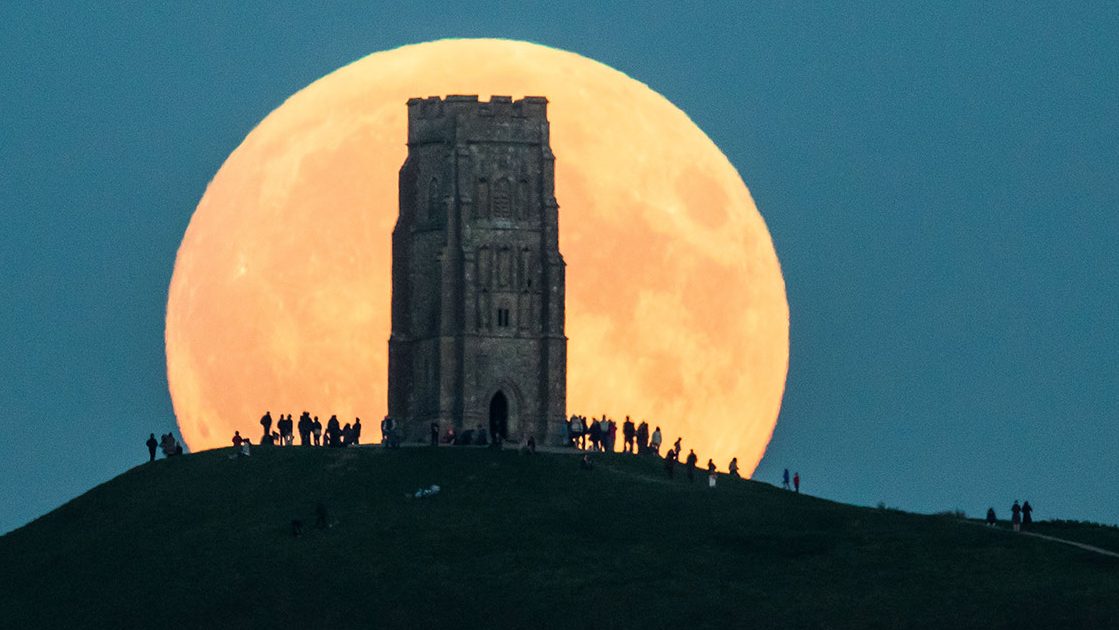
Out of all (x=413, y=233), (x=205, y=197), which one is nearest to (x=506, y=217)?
(x=413, y=233)

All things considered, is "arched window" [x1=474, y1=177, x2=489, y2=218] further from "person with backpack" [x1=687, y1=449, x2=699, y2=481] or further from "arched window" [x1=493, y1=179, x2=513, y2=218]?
"person with backpack" [x1=687, y1=449, x2=699, y2=481]

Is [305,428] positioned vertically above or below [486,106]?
below

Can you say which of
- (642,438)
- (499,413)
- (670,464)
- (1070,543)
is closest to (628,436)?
(642,438)

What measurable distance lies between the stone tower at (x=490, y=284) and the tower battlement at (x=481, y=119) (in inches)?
1.7

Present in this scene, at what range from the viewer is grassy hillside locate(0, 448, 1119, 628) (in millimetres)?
109875

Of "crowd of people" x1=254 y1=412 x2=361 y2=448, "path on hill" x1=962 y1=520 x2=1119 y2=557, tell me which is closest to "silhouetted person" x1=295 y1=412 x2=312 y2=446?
"crowd of people" x1=254 y1=412 x2=361 y2=448

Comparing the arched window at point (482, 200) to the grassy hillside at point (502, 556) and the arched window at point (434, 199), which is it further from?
the grassy hillside at point (502, 556)

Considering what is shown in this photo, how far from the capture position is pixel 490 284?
142 m

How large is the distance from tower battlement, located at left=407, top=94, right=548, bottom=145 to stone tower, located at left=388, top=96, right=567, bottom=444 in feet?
0.14

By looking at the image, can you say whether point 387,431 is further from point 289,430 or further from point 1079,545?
point 1079,545

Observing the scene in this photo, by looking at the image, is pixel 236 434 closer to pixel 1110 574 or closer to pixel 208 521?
pixel 208 521

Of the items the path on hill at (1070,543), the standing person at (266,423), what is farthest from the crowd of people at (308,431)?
the path on hill at (1070,543)

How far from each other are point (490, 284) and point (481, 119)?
24.3 ft

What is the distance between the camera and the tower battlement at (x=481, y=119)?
143250 mm
